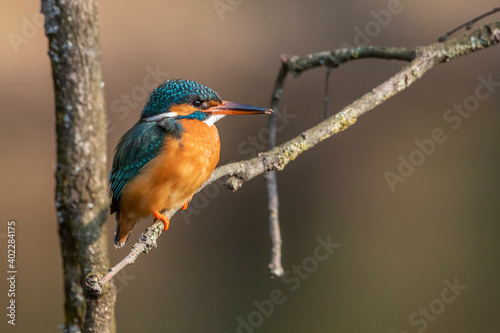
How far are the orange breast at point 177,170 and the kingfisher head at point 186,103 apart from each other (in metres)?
0.03

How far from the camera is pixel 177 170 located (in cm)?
183

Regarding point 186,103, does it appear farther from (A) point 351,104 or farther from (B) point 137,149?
(A) point 351,104

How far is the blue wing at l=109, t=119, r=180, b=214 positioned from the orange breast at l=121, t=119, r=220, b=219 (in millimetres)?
21

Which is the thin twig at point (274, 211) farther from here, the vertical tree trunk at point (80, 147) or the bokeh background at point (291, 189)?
the bokeh background at point (291, 189)

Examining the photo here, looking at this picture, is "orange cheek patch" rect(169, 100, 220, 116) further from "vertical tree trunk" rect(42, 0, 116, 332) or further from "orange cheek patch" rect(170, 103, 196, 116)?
"vertical tree trunk" rect(42, 0, 116, 332)

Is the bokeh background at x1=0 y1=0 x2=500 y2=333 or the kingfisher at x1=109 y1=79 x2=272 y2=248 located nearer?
the kingfisher at x1=109 y1=79 x2=272 y2=248

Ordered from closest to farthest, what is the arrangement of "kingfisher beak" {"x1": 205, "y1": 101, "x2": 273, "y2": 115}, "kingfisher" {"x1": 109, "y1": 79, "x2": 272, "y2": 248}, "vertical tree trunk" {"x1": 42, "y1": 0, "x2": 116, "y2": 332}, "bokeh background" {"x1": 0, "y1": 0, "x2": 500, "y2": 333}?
"vertical tree trunk" {"x1": 42, "y1": 0, "x2": 116, "y2": 332} → "kingfisher beak" {"x1": 205, "y1": 101, "x2": 273, "y2": 115} → "kingfisher" {"x1": 109, "y1": 79, "x2": 272, "y2": 248} → "bokeh background" {"x1": 0, "y1": 0, "x2": 500, "y2": 333}

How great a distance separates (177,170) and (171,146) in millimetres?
→ 79

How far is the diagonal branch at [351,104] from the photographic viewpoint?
147cm

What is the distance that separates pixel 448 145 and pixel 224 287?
1.93 metres

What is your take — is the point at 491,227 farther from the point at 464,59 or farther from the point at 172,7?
the point at 172,7

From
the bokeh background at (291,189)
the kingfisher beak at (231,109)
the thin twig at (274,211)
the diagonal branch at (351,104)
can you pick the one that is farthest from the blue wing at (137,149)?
the bokeh background at (291,189)

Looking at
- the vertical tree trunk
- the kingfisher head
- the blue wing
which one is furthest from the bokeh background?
the vertical tree trunk

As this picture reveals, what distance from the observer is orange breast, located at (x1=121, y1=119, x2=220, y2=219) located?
182cm
